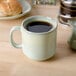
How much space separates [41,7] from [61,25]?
0.13 metres

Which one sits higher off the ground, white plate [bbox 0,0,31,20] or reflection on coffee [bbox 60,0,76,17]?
reflection on coffee [bbox 60,0,76,17]

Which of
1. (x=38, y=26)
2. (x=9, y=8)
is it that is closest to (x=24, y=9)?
(x=9, y=8)

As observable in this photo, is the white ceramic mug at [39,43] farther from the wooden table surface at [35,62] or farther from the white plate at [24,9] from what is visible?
the white plate at [24,9]

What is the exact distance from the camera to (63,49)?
23.0 inches

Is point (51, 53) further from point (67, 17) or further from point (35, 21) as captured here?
point (67, 17)

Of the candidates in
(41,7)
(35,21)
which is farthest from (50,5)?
(35,21)

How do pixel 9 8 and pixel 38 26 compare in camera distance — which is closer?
pixel 38 26

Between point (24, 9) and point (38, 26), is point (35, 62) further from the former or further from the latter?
point (24, 9)

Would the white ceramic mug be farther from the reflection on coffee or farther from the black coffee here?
the reflection on coffee

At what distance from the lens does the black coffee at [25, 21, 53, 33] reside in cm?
52

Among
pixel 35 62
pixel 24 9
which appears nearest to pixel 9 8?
pixel 24 9

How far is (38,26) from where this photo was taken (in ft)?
1.75

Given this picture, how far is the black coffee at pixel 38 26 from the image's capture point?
0.52m

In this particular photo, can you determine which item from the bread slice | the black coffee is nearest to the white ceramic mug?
the black coffee
